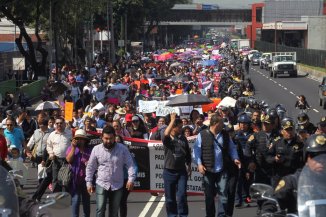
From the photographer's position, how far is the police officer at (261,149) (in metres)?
11.8

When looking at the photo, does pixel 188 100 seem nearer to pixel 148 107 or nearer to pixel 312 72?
pixel 148 107

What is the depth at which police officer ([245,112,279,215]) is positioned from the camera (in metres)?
11.8

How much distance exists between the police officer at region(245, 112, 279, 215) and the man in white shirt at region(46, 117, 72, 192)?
258 centimetres

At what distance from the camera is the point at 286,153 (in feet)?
35.7

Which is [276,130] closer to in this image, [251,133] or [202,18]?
[251,133]

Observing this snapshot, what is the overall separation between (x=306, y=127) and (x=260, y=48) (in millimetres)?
119961

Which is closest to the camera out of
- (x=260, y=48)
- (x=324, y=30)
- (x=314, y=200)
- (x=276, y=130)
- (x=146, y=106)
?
(x=314, y=200)

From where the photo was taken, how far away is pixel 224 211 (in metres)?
11.3

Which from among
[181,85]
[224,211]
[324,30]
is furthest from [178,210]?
[324,30]

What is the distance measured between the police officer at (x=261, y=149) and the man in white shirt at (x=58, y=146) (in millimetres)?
2578

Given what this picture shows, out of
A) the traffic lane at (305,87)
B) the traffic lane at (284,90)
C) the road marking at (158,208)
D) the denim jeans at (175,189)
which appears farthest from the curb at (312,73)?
the denim jeans at (175,189)

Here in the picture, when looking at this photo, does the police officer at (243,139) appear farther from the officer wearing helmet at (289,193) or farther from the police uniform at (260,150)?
the officer wearing helmet at (289,193)

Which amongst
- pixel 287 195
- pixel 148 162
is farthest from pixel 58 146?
pixel 287 195

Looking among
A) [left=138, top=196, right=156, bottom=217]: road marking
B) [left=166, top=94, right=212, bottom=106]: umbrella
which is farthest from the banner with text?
[left=166, top=94, right=212, bottom=106]: umbrella
